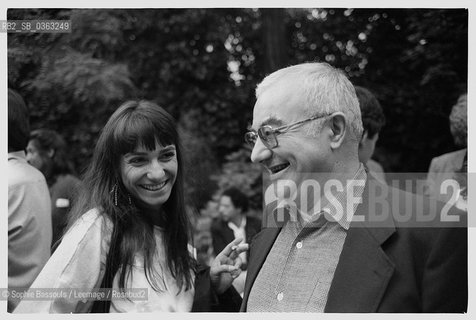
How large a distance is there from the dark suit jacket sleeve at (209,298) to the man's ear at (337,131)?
57 cm

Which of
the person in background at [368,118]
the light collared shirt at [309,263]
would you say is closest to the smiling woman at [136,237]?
the light collared shirt at [309,263]

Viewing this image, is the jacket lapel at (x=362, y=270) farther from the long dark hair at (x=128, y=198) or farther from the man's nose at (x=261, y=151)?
the long dark hair at (x=128, y=198)

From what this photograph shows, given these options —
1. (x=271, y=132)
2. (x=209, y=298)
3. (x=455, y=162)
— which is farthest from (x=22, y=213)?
(x=455, y=162)

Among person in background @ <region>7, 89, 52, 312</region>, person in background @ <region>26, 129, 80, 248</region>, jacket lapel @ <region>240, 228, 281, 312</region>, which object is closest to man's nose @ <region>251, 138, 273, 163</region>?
jacket lapel @ <region>240, 228, 281, 312</region>

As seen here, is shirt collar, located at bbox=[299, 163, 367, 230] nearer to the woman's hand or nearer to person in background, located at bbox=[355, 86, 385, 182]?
the woman's hand

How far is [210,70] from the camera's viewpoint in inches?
189

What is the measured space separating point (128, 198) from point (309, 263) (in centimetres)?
57

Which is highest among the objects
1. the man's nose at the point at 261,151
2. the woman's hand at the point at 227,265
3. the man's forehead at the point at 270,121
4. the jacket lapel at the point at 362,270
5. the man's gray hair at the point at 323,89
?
the man's gray hair at the point at 323,89

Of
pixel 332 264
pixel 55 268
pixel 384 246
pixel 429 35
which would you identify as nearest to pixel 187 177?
pixel 55 268

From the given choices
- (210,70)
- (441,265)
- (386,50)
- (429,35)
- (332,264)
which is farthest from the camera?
(210,70)

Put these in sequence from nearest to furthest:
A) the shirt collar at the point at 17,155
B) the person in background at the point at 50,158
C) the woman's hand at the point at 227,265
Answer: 1. the woman's hand at the point at 227,265
2. the shirt collar at the point at 17,155
3. the person in background at the point at 50,158

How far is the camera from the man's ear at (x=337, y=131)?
1.31m

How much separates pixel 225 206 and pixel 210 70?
145cm
